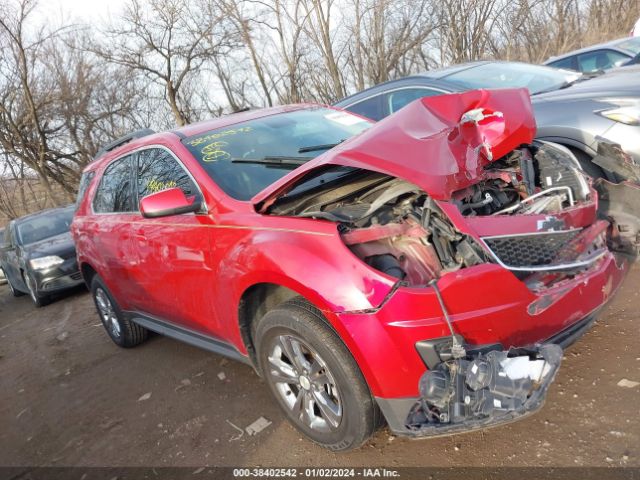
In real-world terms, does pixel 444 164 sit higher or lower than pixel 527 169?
higher

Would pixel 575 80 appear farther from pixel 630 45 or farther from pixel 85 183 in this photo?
pixel 85 183

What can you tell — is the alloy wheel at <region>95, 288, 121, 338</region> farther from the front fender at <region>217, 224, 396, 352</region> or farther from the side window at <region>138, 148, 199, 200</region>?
the front fender at <region>217, 224, 396, 352</region>

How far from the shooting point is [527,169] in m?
2.82

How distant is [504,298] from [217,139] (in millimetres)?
2157

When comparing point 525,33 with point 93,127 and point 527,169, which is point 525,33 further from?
point 527,169

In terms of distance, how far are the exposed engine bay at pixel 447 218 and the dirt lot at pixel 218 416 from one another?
72 centimetres

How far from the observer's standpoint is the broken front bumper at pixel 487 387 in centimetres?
191

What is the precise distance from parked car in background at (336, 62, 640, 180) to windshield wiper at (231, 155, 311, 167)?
2.00 m

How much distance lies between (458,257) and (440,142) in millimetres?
601

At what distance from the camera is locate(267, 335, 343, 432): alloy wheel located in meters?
2.39

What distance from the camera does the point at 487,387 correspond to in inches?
75.5

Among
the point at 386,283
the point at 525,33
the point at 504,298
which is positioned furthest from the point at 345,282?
the point at 525,33

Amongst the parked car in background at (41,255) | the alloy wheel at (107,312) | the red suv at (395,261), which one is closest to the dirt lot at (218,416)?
the alloy wheel at (107,312)

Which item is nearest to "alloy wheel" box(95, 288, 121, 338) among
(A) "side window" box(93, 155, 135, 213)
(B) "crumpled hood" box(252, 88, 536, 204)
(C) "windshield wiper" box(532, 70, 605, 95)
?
(A) "side window" box(93, 155, 135, 213)
